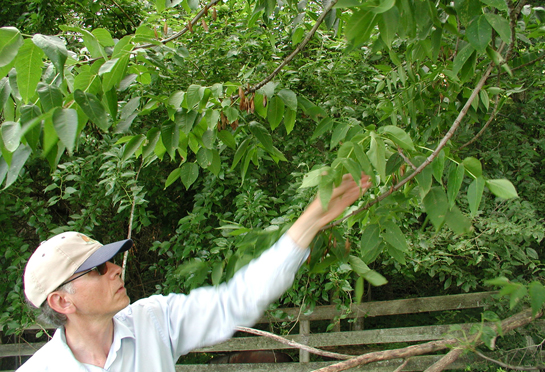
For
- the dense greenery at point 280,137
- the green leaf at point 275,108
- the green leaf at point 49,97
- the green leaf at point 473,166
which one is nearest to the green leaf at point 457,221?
the dense greenery at point 280,137

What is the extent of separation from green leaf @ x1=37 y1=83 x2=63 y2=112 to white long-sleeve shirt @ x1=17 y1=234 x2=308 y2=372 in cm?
65

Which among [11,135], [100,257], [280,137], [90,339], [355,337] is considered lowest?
[355,337]

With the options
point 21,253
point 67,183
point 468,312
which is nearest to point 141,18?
point 67,183

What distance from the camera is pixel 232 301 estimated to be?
131 centimetres

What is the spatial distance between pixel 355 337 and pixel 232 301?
115 inches

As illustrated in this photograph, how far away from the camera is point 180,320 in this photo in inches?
57.4

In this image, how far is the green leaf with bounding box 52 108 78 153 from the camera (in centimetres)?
95

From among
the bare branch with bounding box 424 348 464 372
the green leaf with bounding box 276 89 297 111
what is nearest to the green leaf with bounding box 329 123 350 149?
the green leaf with bounding box 276 89 297 111

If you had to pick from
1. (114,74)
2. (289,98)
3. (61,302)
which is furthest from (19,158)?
(289,98)

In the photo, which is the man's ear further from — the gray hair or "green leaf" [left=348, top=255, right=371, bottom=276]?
"green leaf" [left=348, top=255, right=371, bottom=276]

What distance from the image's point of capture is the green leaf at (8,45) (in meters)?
0.97

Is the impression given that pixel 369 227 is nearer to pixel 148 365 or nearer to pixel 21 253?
pixel 148 365

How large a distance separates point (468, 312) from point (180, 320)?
3817 mm

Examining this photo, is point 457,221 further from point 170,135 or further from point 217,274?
point 170,135
